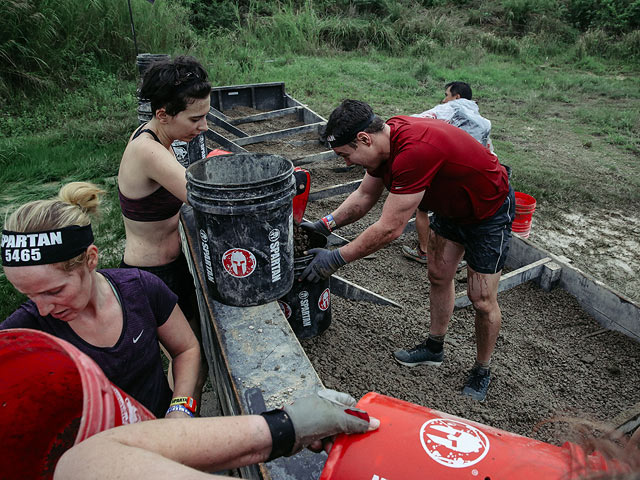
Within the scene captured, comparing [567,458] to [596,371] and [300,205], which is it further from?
[596,371]

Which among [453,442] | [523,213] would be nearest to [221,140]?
[523,213]

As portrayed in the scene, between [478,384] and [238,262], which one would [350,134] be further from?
[478,384]

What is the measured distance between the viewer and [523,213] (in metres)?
4.61

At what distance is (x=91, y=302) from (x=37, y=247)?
288 millimetres

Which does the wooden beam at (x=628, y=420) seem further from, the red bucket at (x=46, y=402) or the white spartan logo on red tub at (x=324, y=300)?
the red bucket at (x=46, y=402)

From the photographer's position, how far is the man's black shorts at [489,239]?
2.90 m

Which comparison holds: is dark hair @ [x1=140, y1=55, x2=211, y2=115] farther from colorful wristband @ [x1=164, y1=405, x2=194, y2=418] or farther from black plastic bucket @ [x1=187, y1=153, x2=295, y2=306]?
colorful wristband @ [x1=164, y1=405, x2=194, y2=418]

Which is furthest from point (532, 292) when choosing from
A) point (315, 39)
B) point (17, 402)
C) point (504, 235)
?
point (315, 39)

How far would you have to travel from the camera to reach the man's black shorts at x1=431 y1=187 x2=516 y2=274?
114 inches

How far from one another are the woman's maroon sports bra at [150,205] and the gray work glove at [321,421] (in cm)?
153

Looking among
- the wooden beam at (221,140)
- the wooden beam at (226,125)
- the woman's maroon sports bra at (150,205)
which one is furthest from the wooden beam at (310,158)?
the woman's maroon sports bra at (150,205)

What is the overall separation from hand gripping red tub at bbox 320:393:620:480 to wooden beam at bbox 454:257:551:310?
2.56 m

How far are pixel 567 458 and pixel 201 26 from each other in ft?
54.9

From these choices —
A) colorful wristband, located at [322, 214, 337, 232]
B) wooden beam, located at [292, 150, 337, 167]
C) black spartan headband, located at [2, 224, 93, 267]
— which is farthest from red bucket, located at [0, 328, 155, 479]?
wooden beam, located at [292, 150, 337, 167]
